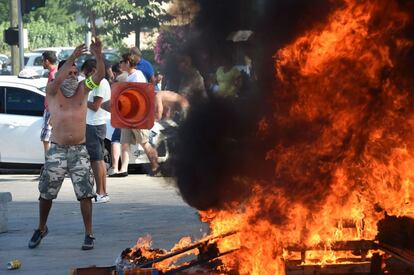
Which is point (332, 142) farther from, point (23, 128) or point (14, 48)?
point (14, 48)

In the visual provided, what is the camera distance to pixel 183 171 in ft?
24.5

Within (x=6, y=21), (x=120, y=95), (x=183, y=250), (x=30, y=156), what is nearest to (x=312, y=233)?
(x=183, y=250)

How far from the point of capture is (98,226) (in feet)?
34.7

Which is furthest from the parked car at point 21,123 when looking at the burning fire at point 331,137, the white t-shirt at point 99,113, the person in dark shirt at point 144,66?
the burning fire at point 331,137

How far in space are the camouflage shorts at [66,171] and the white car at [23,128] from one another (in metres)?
6.25

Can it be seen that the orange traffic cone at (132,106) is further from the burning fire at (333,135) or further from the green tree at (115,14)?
the burning fire at (333,135)

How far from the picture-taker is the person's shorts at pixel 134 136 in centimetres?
1405

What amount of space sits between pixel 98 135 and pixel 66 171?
3.50 meters

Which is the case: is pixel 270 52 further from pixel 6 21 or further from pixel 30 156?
pixel 6 21

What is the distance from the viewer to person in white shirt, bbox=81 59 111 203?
12289 millimetres

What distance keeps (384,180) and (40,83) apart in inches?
414

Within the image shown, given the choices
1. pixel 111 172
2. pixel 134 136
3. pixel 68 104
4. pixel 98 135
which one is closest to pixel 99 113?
pixel 98 135

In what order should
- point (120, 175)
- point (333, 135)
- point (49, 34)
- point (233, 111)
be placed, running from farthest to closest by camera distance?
point (49, 34) < point (120, 175) < point (233, 111) < point (333, 135)

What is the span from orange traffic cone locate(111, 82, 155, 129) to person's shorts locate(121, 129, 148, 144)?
15.1 ft
